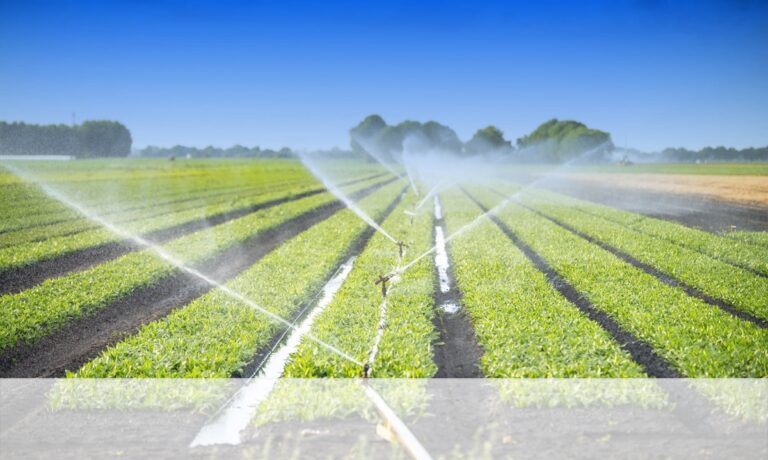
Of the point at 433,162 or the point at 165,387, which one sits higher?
the point at 433,162

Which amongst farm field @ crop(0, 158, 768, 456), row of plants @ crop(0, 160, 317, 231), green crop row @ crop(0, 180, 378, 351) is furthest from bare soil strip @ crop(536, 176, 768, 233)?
row of plants @ crop(0, 160, 317, 231)

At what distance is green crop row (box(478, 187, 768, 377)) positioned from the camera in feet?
23.5

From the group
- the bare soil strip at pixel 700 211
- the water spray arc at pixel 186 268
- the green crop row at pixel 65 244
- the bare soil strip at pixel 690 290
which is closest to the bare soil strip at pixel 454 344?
the water spray arc at pixel 186 268

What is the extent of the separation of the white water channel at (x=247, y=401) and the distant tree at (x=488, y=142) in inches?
3379

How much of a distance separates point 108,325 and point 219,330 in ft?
9.25

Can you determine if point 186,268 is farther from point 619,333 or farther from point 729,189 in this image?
point 729,189

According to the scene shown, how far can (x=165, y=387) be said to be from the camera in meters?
6.49

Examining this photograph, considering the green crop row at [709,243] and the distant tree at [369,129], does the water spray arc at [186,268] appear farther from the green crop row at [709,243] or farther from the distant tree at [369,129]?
the distant tree at [369,129]

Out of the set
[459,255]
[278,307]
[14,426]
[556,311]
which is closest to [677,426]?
[556,311]

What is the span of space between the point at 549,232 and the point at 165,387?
16.2 m

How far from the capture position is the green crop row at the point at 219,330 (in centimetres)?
712

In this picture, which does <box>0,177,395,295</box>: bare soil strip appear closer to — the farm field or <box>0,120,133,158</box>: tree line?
the farm field

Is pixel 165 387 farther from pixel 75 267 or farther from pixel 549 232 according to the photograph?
pixel 549 232

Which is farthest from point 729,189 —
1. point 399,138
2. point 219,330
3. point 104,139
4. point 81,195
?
point 104,139
